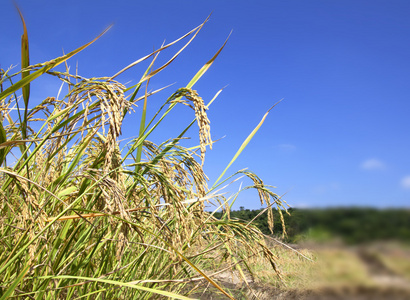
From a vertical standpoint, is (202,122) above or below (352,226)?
above

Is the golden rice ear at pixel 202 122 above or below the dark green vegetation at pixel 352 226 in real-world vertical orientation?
above

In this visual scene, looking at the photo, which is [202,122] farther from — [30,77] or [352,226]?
[352,226]

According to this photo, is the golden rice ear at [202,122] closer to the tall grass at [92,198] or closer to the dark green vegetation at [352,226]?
the tall grass at [92,198]

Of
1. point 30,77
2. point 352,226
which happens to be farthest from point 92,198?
point 352,226

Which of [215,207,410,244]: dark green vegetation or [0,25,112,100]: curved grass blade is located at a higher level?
[0,25,112,100]: curved grass blade

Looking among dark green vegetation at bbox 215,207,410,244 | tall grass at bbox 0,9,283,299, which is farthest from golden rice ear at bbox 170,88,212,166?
dark green vegetation at bbox 215,207,410,244

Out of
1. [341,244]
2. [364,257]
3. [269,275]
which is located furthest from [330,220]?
[269,275]

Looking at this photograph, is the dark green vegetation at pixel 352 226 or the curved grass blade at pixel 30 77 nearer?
the curved grass blade at pixel 30 77

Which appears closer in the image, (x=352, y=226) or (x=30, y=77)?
(x=30, y=77)

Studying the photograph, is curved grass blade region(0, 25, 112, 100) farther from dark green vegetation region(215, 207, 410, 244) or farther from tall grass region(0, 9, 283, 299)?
dark green vegetation region(215, 207, 410, 244)

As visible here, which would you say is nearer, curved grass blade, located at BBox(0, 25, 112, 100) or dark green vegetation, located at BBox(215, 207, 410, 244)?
curved grass blade, located at BBox(0, 25, 112, 100)

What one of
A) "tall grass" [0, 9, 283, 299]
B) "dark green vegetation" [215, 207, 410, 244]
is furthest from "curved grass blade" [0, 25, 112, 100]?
"dark green vegetation" [215, 207, 410, 244]

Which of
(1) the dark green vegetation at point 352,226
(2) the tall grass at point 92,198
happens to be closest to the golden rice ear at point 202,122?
(2) the tall grass at point 92,198

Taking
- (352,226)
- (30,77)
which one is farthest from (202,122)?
(352,226)
